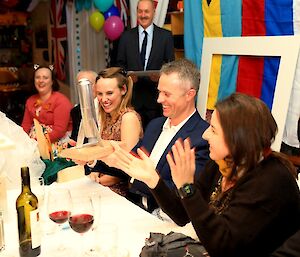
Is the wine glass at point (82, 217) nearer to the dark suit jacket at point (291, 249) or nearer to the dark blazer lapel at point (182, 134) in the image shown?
the dark suit jacket at point (291, 249)

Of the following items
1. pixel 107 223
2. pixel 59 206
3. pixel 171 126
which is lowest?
pixel 107 223

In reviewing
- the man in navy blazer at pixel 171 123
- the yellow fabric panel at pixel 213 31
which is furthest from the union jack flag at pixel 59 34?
the man in navy blazer at pixel 171 123

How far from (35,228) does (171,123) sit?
109 cm

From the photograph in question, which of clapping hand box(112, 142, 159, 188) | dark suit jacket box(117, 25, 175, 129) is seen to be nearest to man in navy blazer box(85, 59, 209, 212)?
clapping hand box(112, 142, 159, 188)

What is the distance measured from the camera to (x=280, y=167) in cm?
138

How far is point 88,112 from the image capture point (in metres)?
1.86

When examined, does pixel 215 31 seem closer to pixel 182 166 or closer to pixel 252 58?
pixel 252 58

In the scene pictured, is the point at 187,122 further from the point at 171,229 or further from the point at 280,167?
the point at 280,167

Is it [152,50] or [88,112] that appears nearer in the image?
[88,112]

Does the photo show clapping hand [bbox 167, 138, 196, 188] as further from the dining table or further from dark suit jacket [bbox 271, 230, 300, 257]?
A: dark suit jacket [bbox 271, 230, 300, 257]

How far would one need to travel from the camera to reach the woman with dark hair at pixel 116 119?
236 cm

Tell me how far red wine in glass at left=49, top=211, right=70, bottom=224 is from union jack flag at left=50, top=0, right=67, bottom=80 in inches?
190

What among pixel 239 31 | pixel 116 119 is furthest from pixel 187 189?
pixel 239 31

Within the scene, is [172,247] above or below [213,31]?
below
